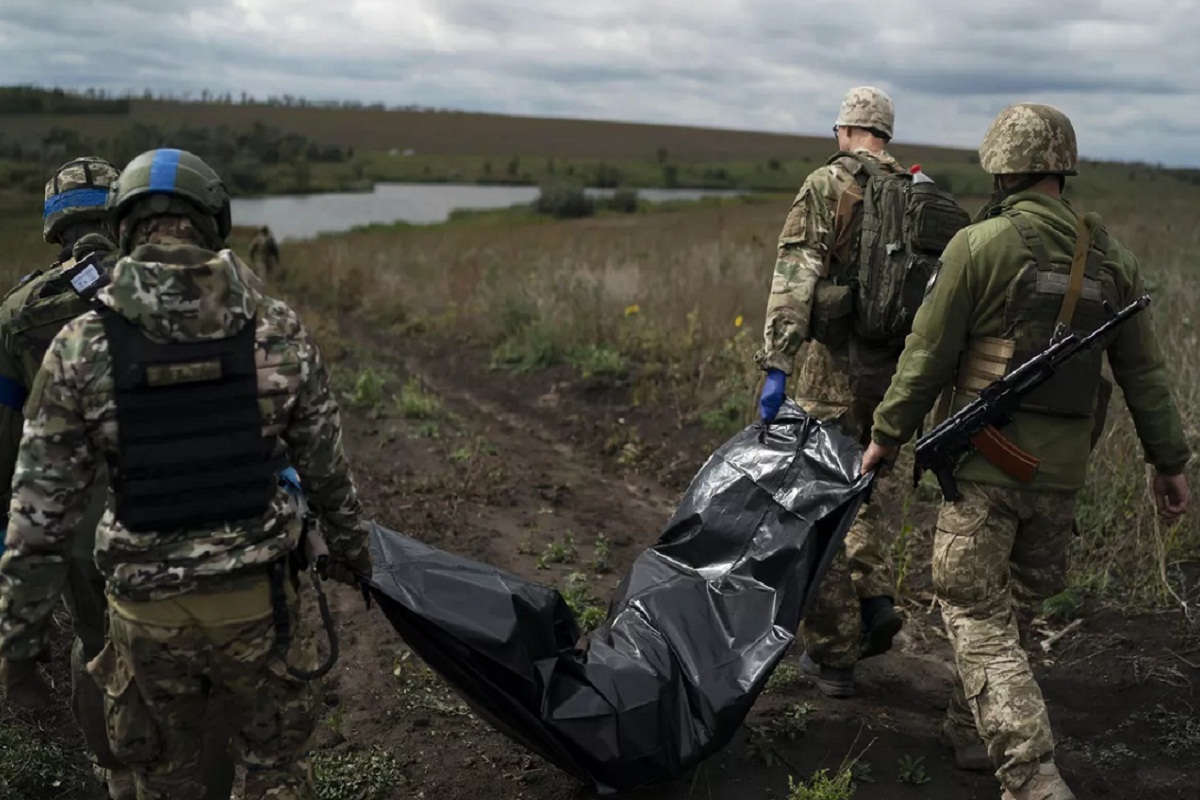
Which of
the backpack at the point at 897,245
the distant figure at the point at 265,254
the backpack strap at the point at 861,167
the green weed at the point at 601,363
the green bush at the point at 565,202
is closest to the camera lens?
the backpack at the point at 897,245

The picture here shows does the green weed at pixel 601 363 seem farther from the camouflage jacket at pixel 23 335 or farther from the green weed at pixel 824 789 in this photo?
the camouflage jacket at pixel 23 335

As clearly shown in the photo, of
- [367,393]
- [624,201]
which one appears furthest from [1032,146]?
[624,201]

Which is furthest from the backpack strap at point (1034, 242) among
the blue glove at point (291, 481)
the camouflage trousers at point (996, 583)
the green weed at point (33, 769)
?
the green weed at point (33, 769)

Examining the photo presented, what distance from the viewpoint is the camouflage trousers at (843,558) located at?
12.7 feet

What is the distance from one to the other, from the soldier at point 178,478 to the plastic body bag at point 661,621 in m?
0.52

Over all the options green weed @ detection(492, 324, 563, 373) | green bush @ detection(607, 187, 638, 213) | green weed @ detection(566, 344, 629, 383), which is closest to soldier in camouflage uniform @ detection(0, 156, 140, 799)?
green weed @ detection(566, 344, 629, 383)

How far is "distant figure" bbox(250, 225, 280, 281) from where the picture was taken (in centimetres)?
1596

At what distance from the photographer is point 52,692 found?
12.8 ft

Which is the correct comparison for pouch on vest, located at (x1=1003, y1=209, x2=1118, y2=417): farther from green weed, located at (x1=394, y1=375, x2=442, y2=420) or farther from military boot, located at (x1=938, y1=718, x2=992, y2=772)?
green weed, located at (x1=394, y1=375, x2=442, y2=420)

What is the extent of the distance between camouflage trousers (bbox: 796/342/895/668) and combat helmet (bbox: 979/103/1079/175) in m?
1.07

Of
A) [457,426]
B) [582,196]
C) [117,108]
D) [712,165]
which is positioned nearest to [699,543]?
[457,426]

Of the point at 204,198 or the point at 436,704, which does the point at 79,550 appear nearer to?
the point at 204,198

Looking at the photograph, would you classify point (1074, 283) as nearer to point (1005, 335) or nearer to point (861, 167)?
point (1005, 335)

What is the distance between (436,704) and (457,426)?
4.16 meters
